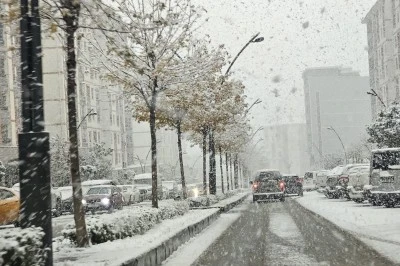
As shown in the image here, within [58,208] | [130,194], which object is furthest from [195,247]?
[130,194]

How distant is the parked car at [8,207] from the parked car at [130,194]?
18889mm

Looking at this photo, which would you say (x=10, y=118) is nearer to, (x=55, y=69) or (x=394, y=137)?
(x=55, y=69)

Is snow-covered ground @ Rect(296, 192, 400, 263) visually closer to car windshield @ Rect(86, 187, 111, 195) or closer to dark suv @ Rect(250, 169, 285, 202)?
dark suv @ Rect(250, 169, 285, 202)

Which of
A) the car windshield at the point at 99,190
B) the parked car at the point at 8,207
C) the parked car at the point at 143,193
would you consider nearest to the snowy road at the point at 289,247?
the parked car at the point at 8,207

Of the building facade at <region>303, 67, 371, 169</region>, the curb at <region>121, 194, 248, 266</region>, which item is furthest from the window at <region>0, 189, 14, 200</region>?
the building facade at <region>303, 67, 371, 169</region>

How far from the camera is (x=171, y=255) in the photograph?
11.5 meters

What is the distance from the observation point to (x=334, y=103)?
189 m

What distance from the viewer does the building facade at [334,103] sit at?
184 metres

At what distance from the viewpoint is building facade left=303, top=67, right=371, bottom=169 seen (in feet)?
605

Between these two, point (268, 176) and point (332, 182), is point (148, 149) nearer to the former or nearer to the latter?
point (268, 176)

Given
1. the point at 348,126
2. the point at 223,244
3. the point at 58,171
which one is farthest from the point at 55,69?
the point at 348,126

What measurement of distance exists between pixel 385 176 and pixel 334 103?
6787 inches

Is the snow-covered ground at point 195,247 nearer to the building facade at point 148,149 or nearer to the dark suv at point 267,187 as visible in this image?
the dark suv at point 267,187

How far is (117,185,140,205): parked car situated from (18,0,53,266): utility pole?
3211cm
